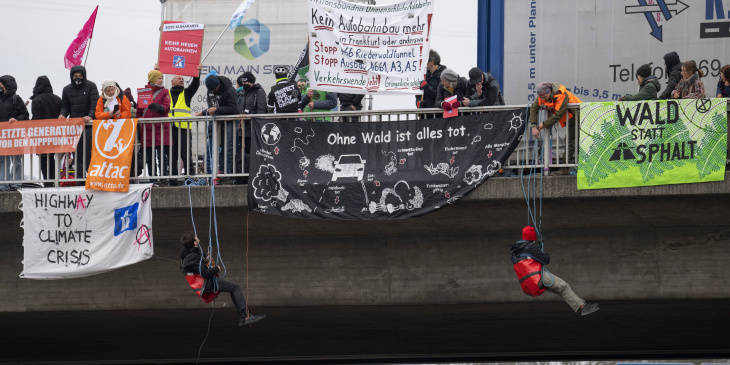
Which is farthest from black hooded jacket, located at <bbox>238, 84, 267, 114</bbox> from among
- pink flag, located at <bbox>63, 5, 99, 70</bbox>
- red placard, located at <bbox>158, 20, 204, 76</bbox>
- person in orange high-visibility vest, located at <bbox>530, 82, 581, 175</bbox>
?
person in orange high-visibility vest, located at <bbox>530, 82, 581, 175</bbox>

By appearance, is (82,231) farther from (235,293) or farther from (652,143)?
(652,143)

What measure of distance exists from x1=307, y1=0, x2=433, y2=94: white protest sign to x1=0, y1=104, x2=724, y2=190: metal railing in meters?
0.50

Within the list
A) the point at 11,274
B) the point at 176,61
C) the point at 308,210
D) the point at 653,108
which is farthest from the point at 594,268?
the point at 11,274

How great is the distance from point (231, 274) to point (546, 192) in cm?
474

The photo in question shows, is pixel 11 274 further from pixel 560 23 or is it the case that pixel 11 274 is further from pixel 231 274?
pixel 560 23

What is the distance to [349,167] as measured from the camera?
1273 cm

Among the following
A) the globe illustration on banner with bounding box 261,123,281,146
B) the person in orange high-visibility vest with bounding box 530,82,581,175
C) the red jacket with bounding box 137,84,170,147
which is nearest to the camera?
the person in orange high-visibility vest with bounding box 530,82,581,175

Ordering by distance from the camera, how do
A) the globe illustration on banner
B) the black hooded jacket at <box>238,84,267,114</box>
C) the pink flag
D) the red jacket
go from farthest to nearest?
the pink flag < the black hooded jacket at <box>238,84,267,114</box> < the red jacket < the globe illustration on banner

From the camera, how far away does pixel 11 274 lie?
47.5 feet

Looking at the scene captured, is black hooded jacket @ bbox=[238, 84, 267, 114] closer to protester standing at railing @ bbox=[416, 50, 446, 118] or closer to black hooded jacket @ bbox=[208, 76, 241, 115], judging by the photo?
black hooded jacket @ bbox=[208, 76, 241, 115]

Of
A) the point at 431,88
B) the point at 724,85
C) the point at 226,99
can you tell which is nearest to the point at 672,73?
the point at 724,85

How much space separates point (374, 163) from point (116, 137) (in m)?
3.68

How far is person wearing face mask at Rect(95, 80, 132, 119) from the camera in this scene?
45.1 ft

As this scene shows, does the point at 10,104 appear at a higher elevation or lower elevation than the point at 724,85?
lower
